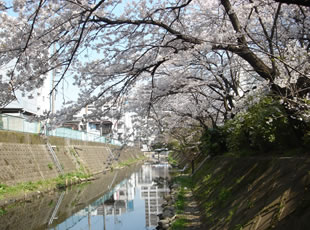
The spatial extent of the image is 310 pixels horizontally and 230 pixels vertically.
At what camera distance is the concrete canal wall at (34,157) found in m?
14.7

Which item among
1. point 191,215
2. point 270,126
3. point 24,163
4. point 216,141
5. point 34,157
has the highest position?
point 270,126

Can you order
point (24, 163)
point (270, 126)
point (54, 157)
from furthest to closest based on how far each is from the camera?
point (54, 157), point (24, 163), point (270, 126)

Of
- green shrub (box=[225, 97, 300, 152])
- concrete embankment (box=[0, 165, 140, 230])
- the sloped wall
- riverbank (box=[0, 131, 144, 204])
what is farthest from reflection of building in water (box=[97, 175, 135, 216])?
green shrub (box=[225, 97, 300, 152])

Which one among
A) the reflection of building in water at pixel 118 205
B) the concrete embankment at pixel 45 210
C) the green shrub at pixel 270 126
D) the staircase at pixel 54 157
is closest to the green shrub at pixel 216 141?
the reflection of building in water at pixel 118 205

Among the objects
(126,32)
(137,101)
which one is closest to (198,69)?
(137,101)

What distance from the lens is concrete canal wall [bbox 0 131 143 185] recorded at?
14.7m

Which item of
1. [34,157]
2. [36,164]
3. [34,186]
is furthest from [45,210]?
[34,157]

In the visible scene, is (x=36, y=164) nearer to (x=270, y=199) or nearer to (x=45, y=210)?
(x=45, y=210)

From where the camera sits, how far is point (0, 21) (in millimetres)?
5641

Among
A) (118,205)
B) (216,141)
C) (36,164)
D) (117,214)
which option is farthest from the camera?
(36,164)

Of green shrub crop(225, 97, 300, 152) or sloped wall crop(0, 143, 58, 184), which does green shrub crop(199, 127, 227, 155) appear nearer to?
green shrub crop(225, 97, 300, 152)

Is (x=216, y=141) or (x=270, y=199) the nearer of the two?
(x=270, y=199)

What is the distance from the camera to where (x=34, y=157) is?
18.0 m

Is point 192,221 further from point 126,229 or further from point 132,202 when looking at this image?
point 132,202
